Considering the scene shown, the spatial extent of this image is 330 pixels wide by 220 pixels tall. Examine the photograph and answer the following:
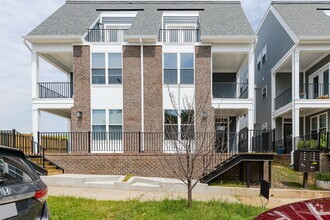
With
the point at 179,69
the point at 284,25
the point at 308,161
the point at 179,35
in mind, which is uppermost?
the point at 284,25

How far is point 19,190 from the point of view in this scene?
8.98ft

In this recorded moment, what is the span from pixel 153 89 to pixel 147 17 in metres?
5.41

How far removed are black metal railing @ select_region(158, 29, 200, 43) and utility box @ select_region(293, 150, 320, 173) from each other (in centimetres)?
930

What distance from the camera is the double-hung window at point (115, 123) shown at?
1442cm

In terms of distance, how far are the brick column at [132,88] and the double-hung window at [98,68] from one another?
1298 mm

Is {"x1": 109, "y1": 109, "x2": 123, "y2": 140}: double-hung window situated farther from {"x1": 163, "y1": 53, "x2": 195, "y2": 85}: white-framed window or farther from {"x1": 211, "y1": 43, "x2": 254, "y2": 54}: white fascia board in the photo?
{"x1": 211, "y1": 43, "x2": 254, "y2": 54}: white fascia board

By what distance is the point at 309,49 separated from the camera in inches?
570

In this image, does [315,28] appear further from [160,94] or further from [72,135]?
[72,135]

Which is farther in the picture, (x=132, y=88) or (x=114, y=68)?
(x=114, y=68)

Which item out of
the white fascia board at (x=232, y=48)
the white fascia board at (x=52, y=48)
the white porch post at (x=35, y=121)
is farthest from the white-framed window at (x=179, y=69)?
the white porch post at (x=35, y=121)

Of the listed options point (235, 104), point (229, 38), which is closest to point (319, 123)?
point (235, 104)

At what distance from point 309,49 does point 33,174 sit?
610 inches

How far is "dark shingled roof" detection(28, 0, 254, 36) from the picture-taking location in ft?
48.4

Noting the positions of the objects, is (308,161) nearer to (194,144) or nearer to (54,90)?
(194,144)
